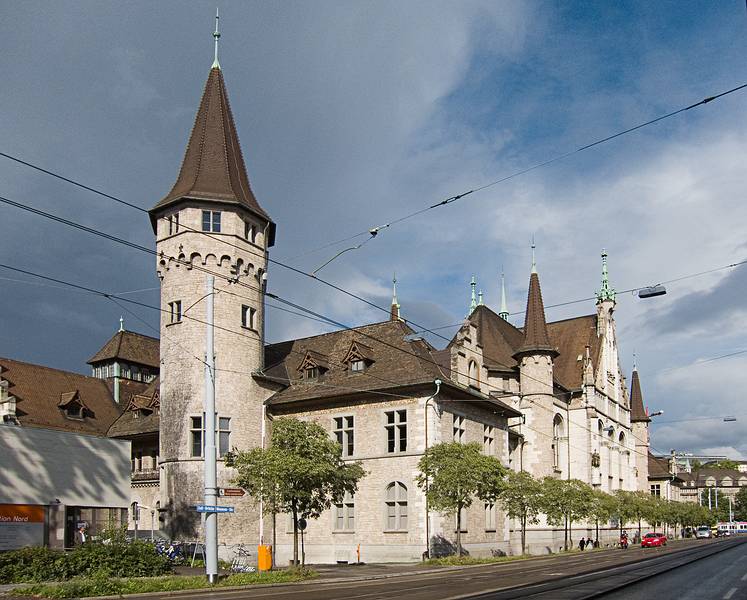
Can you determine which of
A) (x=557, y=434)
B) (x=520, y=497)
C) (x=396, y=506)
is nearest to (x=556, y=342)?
(x=557, y=434)

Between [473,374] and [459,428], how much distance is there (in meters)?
4.57

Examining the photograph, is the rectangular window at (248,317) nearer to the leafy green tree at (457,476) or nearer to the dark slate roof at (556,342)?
the leafy green tree at (457,476)

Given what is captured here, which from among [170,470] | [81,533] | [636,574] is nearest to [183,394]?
[170,470]

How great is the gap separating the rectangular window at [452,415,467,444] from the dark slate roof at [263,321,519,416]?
1.39m

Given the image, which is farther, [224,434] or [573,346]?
[573,346]

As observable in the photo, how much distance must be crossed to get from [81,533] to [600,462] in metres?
54.2

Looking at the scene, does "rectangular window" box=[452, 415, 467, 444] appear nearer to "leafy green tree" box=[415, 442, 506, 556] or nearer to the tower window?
"leafy green tree" box=[415, 442, 506, 556]

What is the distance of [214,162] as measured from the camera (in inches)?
1870

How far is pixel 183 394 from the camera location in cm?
4422

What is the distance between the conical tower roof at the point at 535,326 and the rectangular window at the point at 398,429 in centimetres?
2790

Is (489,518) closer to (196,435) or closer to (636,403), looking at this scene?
(196,435)

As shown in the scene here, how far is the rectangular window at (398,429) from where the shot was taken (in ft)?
143

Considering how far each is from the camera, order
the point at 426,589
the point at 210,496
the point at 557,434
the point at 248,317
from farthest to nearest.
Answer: the point at 557,434 < the point at 248,317 < the point at 210,496 < the point at 426,589

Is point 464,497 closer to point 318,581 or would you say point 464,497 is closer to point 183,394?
point 318,581
